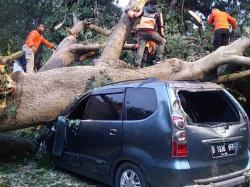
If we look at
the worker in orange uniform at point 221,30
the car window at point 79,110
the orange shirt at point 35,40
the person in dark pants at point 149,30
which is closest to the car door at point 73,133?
the car window at point 79,110

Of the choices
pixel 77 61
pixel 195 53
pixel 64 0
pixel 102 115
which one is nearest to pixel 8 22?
pixel 64 0

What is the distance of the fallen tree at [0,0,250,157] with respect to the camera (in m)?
7.32

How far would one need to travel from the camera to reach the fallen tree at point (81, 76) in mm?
7316

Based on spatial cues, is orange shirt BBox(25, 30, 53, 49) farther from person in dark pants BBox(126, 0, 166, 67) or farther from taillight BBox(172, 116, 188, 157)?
taillight BBox(172, 116, 188, 157)

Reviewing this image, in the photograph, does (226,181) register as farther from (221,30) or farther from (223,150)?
(221,30)

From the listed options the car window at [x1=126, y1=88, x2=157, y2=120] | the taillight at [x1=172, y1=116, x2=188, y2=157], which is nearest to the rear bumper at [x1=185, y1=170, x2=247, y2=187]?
the taillight at [x1=172, y1=116, x2=188, y2=157]

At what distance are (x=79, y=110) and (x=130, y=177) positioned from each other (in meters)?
1.73

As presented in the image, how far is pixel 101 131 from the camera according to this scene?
591 centimetres

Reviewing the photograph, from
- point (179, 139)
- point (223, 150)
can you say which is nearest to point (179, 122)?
point (179, 139)

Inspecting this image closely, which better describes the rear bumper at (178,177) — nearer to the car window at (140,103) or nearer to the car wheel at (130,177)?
the car wheel at (130,177)

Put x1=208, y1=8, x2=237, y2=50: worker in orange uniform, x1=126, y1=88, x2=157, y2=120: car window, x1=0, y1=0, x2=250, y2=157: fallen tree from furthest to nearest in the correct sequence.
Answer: x1=208, y1=8, x2=237, y2=50: worker in orange uniform
x1=0, y1=0, x2=250, y2=157: fallen tree
x1=126, y1=88, x2=157, y2=120: car window

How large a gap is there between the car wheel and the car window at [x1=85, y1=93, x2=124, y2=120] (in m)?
0.68

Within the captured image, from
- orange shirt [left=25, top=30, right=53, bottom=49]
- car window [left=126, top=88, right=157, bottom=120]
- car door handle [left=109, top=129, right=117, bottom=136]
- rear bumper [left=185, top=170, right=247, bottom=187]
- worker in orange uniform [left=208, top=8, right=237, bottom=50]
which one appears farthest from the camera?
orange shirt [left=25, top=30, right=53, bottom=49]

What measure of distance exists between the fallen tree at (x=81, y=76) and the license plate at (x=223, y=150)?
3136mm
